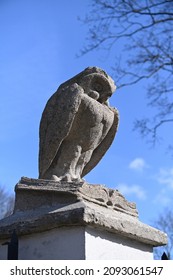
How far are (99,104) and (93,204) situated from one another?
1026mm

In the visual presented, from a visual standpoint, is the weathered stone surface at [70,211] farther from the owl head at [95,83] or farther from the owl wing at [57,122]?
the owl head at [95,83]

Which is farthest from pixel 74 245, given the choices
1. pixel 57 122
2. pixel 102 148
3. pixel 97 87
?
pixel 97 87

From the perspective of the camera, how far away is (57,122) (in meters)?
4.55

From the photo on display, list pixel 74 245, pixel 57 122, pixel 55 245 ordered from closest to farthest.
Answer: pixel 74 245, pixel 55 245, pixel 57 122

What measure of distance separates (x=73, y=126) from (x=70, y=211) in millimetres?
1011

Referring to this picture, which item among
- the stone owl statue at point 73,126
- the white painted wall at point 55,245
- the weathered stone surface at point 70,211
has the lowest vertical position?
the white painted wall at point 55,245

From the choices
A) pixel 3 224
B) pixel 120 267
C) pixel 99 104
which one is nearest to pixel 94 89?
pixel 99 104

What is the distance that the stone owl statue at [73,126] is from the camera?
4.55 m

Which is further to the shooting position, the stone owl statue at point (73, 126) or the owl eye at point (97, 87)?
the owl eye at point (97, 87)

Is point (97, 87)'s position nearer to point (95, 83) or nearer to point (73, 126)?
point (95, 83)

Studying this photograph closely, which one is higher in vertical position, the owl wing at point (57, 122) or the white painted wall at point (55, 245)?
the owl wing at point (57, 122)

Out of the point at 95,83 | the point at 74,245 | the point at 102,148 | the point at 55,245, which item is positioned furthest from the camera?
the point at 102,148

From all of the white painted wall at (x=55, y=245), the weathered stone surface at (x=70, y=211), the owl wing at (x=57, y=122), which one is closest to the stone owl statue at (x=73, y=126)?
the owl wing at (x=57, y=122)

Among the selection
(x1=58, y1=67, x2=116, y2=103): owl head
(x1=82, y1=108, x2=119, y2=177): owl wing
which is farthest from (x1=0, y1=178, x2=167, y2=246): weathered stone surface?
(x1=58, y1=67, x2=116, y2=103): owl head
